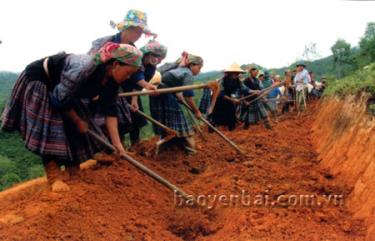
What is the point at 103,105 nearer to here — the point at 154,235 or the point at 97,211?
the point at 97,211

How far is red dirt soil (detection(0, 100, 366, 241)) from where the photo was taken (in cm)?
352

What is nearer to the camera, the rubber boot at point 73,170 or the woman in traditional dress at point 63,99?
the woman in traditional dress at point 63,99

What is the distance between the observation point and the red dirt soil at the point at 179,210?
3.52 m

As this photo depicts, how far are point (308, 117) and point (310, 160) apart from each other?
6.35 metres

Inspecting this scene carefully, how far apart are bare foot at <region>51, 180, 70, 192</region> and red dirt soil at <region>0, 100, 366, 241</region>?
0.22 ft

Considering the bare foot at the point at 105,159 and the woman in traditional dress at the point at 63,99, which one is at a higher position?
the woman in traditional dress at the point at 63,99

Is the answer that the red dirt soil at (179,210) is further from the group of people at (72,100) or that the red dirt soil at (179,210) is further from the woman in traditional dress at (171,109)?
the woman in traditional dress at (171,109)

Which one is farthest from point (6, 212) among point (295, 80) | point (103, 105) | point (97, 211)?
point (295, 80)

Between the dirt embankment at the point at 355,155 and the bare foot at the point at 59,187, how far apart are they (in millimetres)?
2460

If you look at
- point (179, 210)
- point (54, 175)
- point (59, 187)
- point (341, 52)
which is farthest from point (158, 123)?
point (341, 52)

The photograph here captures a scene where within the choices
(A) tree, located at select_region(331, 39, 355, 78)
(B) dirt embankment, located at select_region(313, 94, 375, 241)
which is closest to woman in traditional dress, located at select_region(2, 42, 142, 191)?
(B) dirt embankment, located at select_region(313, 94, 375, 241)

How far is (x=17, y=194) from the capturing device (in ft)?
17.8

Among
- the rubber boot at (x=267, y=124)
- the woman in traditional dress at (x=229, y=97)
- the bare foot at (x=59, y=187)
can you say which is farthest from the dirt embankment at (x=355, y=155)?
the rubber boot at (x=267, y=124)

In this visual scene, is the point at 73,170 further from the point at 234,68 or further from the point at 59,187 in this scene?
the point at 234,68
